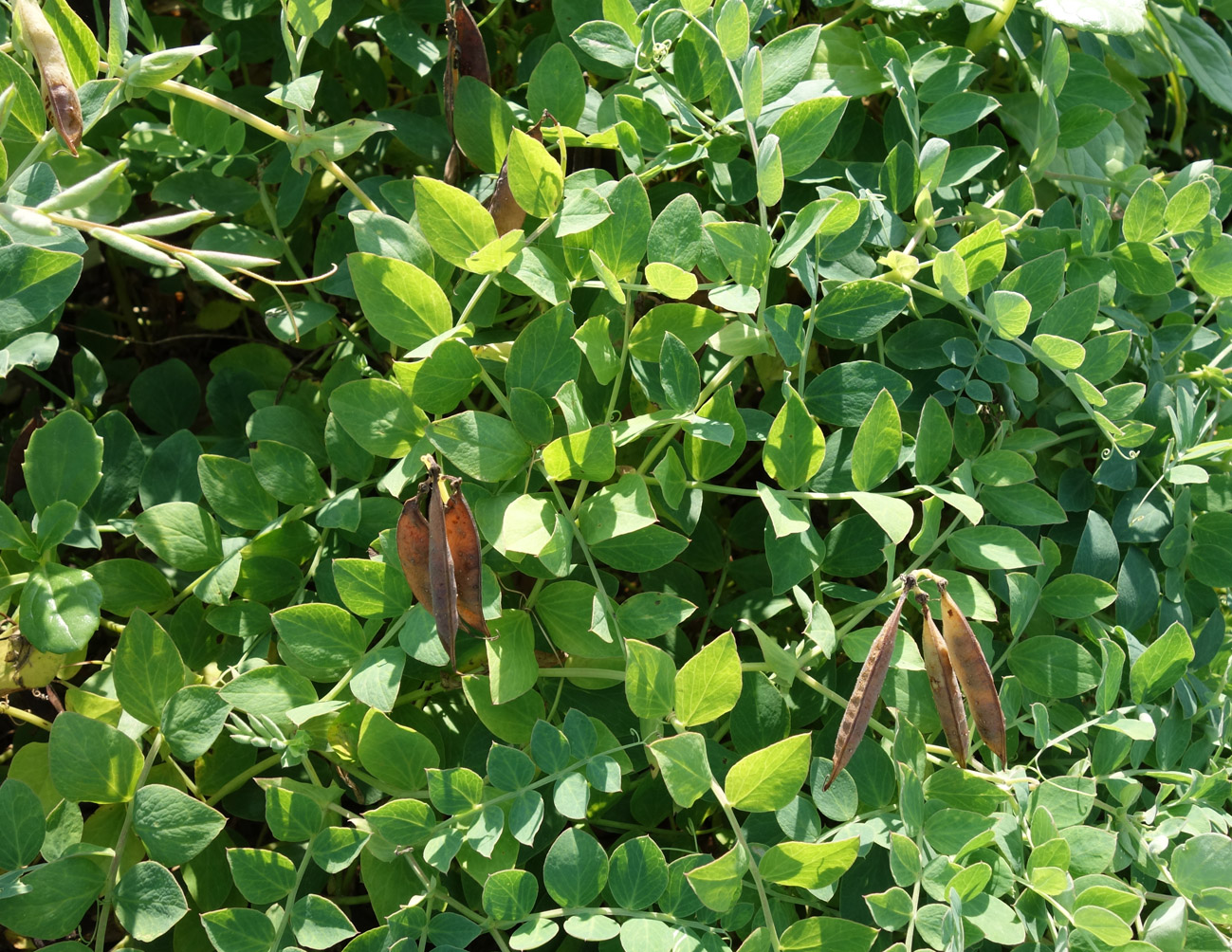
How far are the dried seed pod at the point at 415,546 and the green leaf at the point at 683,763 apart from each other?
18 cm

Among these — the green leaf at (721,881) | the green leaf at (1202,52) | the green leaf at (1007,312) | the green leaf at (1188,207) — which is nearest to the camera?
the green leaf at (721,881)

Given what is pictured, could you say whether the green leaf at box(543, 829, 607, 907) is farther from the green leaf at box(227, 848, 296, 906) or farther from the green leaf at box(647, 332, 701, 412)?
the green leaf at box(647, 332, 701, 412)

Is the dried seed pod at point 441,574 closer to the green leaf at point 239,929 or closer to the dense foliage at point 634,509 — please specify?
the dense foliage at point 634,509

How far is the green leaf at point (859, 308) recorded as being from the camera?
0.78 meters

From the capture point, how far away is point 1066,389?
36.1 inches

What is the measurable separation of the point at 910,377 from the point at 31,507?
77 centimetres

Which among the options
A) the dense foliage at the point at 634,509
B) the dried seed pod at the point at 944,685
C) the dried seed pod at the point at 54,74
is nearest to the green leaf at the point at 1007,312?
the dense foliage at the point at 634,509

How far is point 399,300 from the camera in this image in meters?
0.73

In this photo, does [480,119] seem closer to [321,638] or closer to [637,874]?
[321,638]

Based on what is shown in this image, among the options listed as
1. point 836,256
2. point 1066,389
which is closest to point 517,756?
point 836,256

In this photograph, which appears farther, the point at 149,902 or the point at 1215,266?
the point at 1215,266

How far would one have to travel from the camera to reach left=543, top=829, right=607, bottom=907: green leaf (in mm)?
687

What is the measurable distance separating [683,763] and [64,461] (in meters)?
0.52

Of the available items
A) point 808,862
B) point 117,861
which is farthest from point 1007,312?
point 117,861
